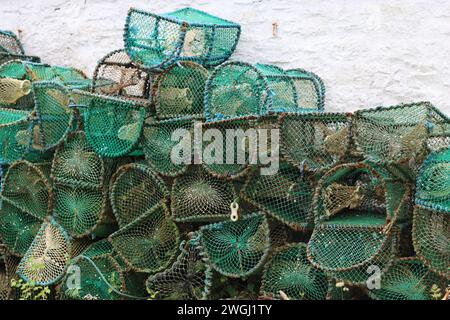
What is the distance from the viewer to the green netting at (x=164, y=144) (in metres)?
5.16

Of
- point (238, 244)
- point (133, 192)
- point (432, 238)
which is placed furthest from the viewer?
point (133, 192)

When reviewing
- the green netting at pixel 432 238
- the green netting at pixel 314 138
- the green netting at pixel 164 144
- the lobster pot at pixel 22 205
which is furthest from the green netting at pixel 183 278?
the green netting at pixel 432 238

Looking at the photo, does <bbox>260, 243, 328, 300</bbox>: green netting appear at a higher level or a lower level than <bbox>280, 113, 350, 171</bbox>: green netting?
lower

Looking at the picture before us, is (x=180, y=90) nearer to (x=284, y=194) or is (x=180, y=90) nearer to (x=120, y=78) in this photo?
(x=120, y=78)

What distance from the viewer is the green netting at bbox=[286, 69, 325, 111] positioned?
18.6ft

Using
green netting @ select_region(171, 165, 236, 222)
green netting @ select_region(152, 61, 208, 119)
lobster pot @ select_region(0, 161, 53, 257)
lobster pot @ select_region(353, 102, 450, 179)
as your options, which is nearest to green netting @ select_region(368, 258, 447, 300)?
lobster pot @ select_region(353, 102, 450, 179)

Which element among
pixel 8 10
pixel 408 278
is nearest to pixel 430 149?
pixel 408 278

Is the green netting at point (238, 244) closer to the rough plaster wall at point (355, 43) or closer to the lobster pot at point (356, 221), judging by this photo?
the lobster pot at point (356, 221)

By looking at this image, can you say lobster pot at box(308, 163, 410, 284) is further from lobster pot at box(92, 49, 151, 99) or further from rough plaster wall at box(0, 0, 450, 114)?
lobster pot at box(92, 49, 151, 99)

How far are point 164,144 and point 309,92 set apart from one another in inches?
49.1

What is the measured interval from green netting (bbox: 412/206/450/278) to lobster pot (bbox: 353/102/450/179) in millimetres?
354

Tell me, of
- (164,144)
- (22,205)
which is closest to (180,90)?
(164,144)

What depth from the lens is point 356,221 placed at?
15.2ft

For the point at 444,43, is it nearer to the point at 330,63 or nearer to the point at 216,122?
the point at 330,63
